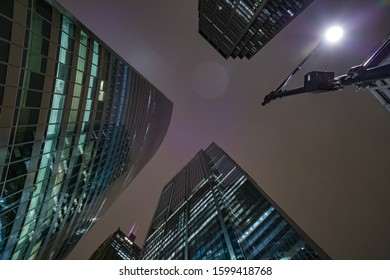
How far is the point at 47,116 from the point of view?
24.1 metres

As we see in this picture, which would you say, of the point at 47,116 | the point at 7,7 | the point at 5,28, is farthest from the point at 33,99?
the point at 7,7

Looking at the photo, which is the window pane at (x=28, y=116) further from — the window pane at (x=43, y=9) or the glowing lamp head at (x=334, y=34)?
the glowing lamp head at (x=334, y=34)

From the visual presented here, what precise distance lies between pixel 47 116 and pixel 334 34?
24.3m

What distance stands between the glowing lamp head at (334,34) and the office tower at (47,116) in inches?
750

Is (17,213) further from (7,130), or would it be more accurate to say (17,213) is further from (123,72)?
(123,72)

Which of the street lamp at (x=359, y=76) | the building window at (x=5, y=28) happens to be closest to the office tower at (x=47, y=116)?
the building window at (x=5, y=28)

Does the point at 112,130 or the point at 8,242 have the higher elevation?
the point at 112,130

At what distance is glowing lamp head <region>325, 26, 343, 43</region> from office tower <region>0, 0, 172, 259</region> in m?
19.0

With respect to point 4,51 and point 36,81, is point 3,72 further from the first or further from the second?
point 36,81

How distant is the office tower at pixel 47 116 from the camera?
61.0ft

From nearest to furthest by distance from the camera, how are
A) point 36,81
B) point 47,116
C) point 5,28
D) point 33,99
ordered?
1. point 5,28
2. point 36,81
3. point 33,99
4. point 47,116

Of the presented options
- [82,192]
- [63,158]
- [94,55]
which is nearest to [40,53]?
[94,55]

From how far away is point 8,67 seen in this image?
56.9 feet
